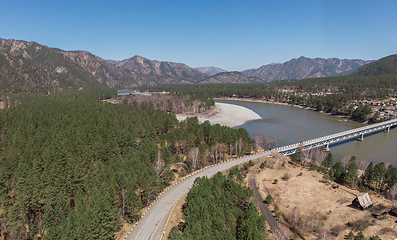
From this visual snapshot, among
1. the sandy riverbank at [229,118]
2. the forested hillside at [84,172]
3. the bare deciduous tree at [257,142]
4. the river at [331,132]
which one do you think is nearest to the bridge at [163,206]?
the forested hillside at [84,172]

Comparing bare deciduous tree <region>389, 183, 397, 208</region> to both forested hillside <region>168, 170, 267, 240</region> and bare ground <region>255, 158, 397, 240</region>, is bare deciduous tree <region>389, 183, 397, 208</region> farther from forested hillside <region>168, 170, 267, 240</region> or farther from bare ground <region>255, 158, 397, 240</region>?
forested hillside <region>168, 170, 267, 240</region>

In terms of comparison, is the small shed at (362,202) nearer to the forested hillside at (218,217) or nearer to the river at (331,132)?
the forested hillside at (218,217)

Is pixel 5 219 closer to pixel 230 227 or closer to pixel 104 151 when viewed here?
pixel 104 151

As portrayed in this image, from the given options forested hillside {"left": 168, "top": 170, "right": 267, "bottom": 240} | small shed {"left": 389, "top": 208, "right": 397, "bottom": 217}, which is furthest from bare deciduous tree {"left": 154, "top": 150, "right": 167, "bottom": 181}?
small shed {"left": 389, "top": 208, "right": 397, "bottom": 217}

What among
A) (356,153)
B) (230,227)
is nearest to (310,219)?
(230,227)

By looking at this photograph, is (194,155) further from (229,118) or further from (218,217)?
(229,118)
